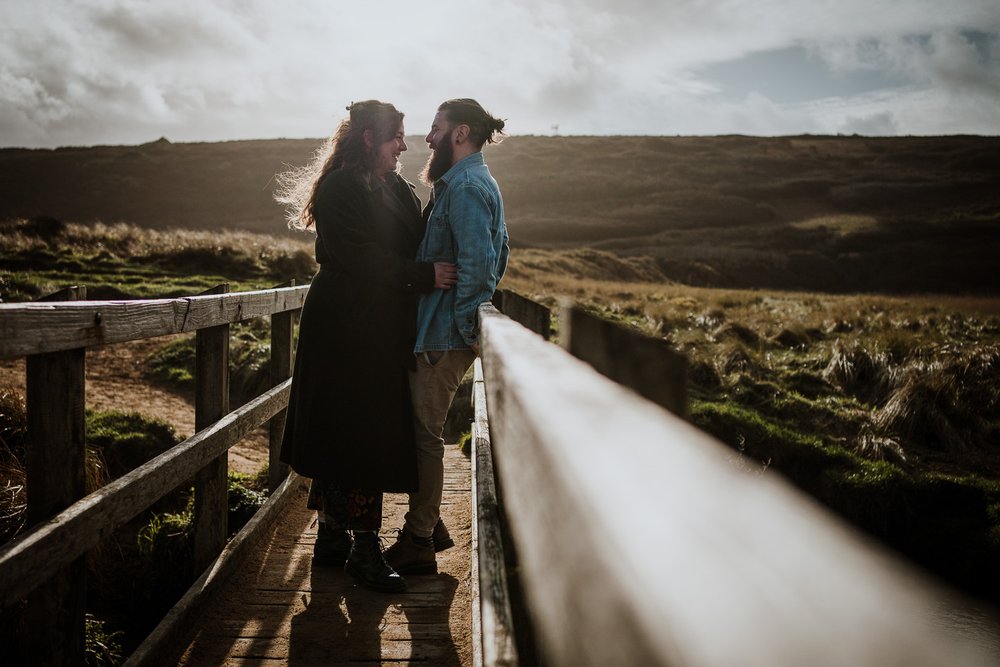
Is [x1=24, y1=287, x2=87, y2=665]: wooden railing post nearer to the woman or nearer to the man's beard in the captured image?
the woman

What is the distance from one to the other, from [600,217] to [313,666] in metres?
58.1

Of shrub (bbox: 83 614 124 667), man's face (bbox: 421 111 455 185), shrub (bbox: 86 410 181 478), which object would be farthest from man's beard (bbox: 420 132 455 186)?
shrub (bbox: 86 410 181 478)

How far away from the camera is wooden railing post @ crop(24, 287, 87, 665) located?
2.03 meters

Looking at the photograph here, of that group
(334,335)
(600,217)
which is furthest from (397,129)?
(600,217)

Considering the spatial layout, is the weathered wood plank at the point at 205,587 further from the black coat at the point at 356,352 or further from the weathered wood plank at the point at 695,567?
the weathered wood plank at the point at 695,567

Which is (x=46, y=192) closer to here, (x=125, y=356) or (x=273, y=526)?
(x=125, y=356)

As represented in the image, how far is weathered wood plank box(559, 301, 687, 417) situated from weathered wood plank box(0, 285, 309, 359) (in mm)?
1485

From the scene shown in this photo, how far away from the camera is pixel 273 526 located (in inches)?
159

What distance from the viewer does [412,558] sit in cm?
349

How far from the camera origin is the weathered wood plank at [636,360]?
2.74 feet

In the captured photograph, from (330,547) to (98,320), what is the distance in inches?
72.2

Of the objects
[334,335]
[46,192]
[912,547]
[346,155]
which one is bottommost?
[912,547]

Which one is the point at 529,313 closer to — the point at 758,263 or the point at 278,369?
the point at 278,369

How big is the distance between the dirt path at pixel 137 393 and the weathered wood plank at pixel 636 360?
576 cm
